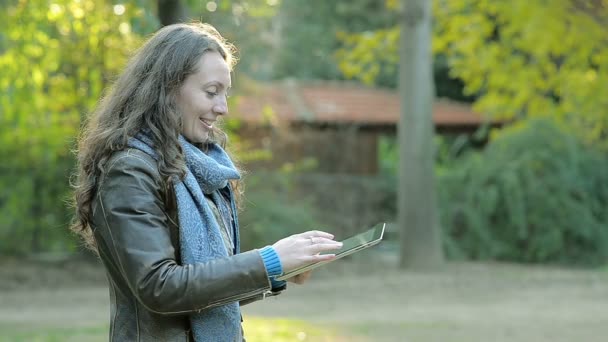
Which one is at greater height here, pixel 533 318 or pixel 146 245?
pixel 146 245

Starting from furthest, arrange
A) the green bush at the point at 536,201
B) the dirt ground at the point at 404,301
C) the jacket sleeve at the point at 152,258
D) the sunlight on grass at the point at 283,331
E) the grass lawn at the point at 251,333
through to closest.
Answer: the green bush at the point at 536,201, the dirt ground at the point at 404,301, the grass lawn at the point at 251,333, the sunlight on grass at the point at 283,331, the jacket sleeve at the point at 152,258

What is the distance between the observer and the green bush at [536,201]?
699 inches

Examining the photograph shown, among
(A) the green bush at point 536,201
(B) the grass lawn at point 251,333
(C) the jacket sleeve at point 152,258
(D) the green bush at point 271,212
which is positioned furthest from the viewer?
(A) the green bush at point 536,201

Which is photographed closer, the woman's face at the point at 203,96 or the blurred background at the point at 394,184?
the woman's face at the point at 203,96

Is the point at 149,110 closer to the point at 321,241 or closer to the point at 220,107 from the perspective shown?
the point at 220,107

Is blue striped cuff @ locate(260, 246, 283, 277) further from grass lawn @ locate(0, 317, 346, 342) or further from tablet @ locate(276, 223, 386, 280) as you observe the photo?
grass lawn @ locate(0, 317, 346, 342)

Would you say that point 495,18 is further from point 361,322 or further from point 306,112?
point 361,322

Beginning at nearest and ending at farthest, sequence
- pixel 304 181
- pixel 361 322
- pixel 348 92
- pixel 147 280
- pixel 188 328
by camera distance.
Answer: pixel 147 280 → pixel 188 328 → pixel 361 322 → pixel 304 181 → pixel 348 92

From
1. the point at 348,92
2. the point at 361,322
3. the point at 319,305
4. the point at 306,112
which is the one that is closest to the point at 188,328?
the point at 361,322

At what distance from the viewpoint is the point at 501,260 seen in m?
18.4

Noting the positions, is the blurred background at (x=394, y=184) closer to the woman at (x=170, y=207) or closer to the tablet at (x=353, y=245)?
the tablet at (x=353, y=245)

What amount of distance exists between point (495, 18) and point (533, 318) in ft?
33.5

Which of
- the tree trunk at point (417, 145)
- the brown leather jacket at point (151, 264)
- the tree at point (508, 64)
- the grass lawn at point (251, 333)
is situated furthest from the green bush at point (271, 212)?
the brown leather jacket at point (151, 264)

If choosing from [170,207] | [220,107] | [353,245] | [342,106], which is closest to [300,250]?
[353,245]
